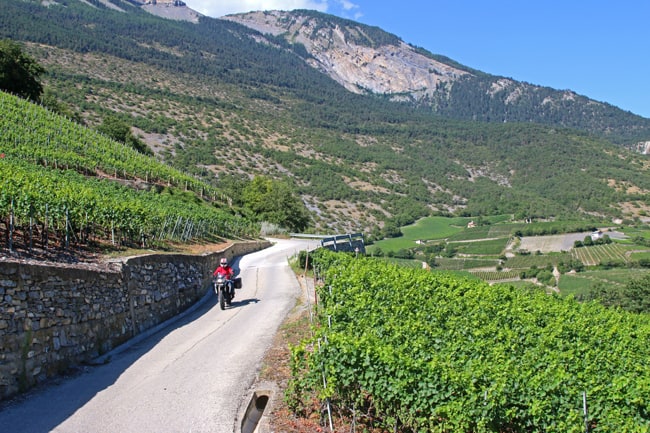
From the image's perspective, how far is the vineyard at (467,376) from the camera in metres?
6.60

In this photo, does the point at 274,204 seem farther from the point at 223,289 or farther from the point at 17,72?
the point at 223,289

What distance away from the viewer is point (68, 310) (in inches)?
385

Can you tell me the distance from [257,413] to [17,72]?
55255mm

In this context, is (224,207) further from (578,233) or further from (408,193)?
(408,193)

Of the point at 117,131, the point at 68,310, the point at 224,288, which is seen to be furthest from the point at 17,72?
the point at 68,310

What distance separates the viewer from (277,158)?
3875 inches

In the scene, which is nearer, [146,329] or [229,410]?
[229,410]

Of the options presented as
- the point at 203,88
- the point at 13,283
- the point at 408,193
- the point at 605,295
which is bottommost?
the point at 605,295

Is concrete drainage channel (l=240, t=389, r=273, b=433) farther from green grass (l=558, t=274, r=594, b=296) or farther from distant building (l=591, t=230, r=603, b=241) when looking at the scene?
distant building (l=591, t=230, r=603, b=241)

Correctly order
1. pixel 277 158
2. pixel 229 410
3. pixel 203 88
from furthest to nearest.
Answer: pixel 203 88 → pixel 277 158 → pixel 229 410

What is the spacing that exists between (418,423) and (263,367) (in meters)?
3.88

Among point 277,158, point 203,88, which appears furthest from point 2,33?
point 277,158

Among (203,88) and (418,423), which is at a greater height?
(203,88)

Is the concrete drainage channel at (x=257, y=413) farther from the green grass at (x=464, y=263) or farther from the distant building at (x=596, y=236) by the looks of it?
the distant building at (x=596, y=236)
